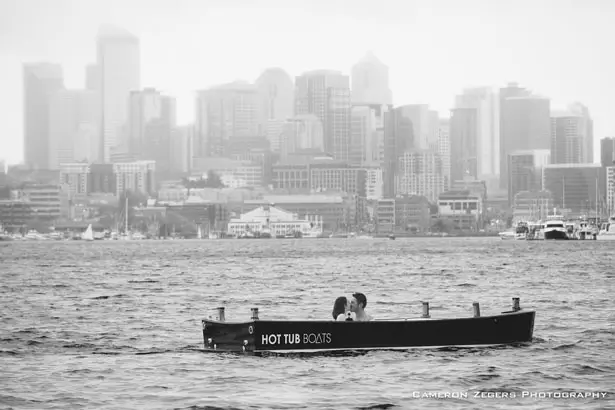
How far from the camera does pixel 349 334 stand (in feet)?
124

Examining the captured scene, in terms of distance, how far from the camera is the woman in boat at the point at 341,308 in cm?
3778

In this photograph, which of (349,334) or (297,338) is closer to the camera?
(297,338)

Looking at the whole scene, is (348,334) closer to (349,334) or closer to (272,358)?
(349,334)

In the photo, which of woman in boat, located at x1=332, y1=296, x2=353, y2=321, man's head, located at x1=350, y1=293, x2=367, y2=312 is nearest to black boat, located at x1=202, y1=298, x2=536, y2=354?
woman in boat, located at x1=332, y1=296, x2=353, y2=321

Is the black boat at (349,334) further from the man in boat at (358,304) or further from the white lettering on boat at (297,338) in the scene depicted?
the man in boat at (358,304)

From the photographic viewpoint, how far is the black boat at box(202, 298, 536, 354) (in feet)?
124

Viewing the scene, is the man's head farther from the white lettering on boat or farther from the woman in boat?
the white lettering on boat

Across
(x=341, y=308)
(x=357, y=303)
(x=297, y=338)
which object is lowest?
(x=297, y=338)

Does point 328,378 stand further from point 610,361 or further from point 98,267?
point 98,267

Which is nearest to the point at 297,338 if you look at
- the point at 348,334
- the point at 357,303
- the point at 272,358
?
the point at 272,358

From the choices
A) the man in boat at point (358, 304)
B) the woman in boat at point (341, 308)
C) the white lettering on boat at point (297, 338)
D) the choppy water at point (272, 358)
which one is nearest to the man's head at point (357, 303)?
the man in boat at point (358, 304)

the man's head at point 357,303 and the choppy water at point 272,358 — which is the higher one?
the man's head at point 357,303

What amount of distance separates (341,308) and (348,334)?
2.23 feet

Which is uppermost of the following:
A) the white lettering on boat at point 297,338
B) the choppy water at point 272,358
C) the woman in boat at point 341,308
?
the woman in boat at point 341,308
